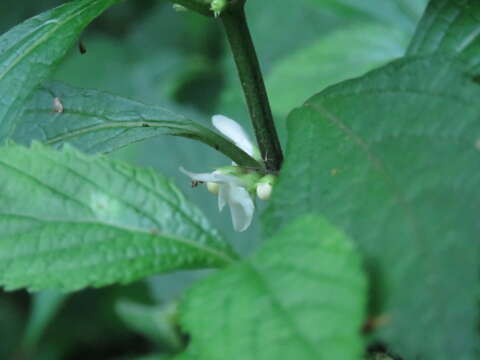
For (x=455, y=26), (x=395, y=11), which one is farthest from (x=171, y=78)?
(x=455, y=26)

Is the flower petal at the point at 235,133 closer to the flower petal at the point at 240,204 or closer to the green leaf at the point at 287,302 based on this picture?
the flower petal at the point at 240,204

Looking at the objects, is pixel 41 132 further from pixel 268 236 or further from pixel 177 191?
pixel 268 236

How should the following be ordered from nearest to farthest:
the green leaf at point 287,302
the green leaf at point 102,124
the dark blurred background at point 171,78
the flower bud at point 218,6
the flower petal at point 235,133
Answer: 1. the green leaf at point 287,302
2. the flower bud at point 218,6
3. the green leaf at point 102,124
4. the flower petal at point 235,133
5. the dark blurred background at point 171,78

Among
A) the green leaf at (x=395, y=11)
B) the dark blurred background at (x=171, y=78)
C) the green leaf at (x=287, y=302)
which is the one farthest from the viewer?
the dark blurred background at (x=171, y=78)

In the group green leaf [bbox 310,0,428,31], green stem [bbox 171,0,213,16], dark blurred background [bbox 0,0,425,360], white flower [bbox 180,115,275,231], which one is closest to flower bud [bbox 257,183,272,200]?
white flower [bbox 180,115,275,231]

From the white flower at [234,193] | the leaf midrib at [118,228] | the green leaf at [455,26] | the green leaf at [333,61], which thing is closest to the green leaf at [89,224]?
the leaf midrib at [118,228]

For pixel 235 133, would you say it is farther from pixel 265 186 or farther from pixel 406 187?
pixel 406 187
